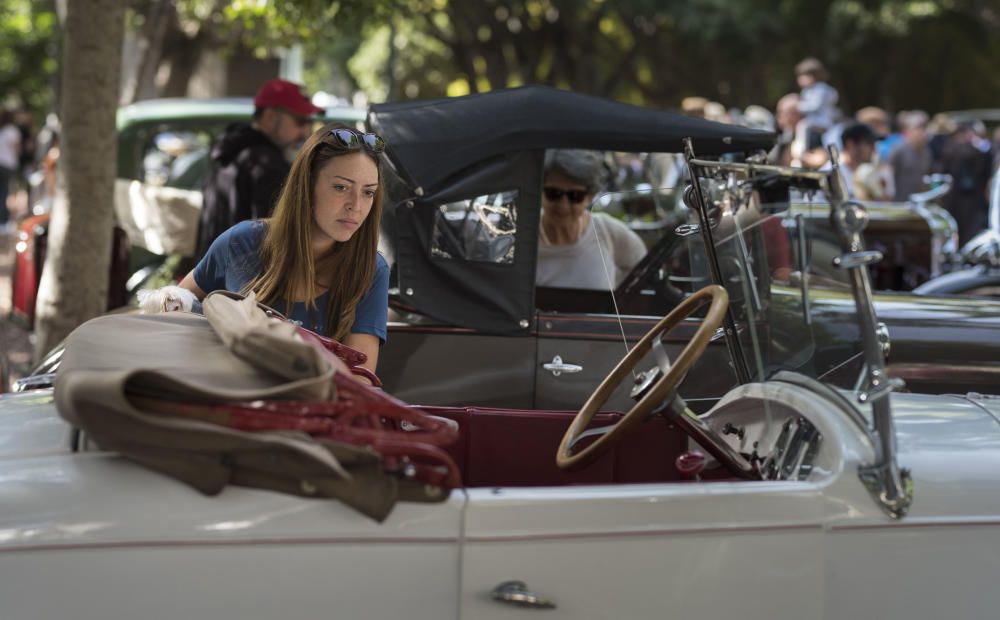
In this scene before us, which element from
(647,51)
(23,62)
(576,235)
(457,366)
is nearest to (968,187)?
(576,235)

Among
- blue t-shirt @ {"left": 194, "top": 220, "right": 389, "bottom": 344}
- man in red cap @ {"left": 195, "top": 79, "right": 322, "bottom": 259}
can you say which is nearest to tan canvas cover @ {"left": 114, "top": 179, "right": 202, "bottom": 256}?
man in red cap @ {"left": 195, "top": 79, "right": 322, "bottom": 259}

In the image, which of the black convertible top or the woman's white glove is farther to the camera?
the black convertible top

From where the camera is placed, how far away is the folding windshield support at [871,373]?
8.19ft

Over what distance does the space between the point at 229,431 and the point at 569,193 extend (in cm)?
337

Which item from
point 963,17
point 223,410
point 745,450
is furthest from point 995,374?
point 963,17

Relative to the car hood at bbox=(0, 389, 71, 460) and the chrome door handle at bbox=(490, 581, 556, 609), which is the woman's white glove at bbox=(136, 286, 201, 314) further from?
the chrome door handle at bbox=(490, 581, 556, 609)

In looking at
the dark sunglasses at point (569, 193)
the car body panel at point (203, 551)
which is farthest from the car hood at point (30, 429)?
the dark sunglasses at point (569, 193)

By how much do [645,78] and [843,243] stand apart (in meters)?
32.3

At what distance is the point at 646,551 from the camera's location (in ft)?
8.05

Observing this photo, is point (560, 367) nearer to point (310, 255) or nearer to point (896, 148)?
point (310, 255)

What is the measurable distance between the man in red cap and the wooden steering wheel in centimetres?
368

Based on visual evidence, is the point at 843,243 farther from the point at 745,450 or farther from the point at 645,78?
the point at 645,78

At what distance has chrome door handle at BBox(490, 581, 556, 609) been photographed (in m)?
2.38

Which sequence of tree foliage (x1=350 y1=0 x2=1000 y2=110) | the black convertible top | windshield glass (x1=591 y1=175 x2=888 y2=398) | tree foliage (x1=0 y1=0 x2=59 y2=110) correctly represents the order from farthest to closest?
1. tree foliage (x1=0 y1=0 x2=59 y2=110)
2. tree foliage (x1=350 y1=0 x2=1000 y2=110)
3. the black convertible top
4. windshield glass (x1=591 y1=175 x2=888 y2=398)
